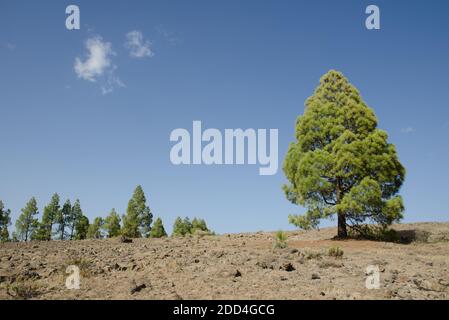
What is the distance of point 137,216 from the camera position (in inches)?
1879

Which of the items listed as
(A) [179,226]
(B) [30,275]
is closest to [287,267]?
(B) [30,275]

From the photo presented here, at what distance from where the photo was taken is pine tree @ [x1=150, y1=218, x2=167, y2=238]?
170 feet

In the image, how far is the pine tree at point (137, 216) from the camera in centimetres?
4733

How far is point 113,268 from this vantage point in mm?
11258

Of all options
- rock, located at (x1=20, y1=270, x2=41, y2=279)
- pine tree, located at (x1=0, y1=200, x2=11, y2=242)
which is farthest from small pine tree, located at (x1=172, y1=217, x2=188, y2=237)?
rock, located at (x1=20, y1=270, x2=41, y2=279)

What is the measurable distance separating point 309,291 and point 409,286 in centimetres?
261

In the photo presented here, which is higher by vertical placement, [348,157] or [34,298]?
[348,157]

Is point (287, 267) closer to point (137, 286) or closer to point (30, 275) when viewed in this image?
point (137, 286)

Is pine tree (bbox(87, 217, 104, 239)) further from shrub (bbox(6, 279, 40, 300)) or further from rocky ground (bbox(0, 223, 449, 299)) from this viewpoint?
shrub (bbox(6, 279, 40, 300))

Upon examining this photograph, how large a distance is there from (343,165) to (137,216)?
3337cm

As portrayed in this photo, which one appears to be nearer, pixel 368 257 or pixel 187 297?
pixel 187 297

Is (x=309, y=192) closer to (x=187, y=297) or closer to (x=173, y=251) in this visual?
(x=173, y=251)

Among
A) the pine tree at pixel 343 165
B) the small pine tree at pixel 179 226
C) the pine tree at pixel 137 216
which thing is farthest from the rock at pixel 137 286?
the small pine tree at pixel 179 226
